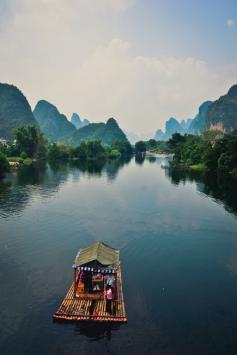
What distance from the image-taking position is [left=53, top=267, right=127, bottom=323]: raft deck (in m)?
21.7

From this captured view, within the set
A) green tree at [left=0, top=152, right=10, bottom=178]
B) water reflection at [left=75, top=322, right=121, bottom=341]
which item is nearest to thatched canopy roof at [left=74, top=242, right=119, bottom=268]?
water reflection at [left=75, top=322, right=121, bottom=341]

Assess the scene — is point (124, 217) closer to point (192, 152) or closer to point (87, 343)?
point (87, 343)

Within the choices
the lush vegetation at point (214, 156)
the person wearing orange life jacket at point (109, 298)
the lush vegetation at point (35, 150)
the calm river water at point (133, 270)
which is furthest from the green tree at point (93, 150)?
the person wearing orange life jacket at point (109, 298)

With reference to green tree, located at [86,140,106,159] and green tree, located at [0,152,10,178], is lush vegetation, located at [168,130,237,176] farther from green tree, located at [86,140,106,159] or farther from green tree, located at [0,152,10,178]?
green tree, located at [0,152,10,178]

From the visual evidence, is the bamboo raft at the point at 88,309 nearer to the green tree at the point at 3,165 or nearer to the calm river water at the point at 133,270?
the calm river water at the point at 133,270

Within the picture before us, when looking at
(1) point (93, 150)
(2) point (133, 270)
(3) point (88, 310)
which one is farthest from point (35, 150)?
(3) point (88, 310)

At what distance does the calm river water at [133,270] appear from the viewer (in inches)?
808

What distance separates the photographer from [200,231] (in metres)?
45.2

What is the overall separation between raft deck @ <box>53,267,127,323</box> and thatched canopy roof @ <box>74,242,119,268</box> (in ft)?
8.70

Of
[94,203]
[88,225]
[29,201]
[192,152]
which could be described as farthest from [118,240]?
[192,152]

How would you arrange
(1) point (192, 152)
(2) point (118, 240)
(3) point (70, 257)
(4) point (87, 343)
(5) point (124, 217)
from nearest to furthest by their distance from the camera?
(4) point (87, 343) < (3) point (70, 257) < (2) point (118, 240) < (5) point (124, 217) < (1) point (192, 152)

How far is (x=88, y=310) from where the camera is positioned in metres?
22.4

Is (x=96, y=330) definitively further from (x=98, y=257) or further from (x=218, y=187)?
(x=218, y=187)

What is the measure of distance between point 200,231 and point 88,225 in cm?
1676
